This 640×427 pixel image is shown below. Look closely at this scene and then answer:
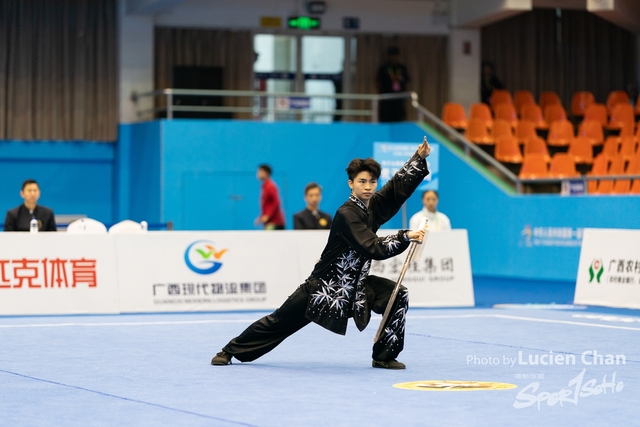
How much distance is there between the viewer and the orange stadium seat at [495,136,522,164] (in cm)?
2273

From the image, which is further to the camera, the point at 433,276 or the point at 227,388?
the point at 433,276

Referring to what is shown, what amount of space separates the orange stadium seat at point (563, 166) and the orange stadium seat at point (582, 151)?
40 centimetres

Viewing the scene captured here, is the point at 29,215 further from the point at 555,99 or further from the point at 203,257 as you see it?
the point at 555,99

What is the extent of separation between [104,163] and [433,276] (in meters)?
12.1

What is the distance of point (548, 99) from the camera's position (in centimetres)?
2627

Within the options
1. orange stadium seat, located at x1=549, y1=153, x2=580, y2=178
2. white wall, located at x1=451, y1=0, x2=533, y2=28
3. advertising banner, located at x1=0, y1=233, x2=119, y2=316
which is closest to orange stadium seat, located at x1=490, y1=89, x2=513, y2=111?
white wall, located at x1=451, y1=0, x2=533, y2=28

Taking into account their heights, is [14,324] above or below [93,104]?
below

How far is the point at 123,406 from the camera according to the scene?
266 inches

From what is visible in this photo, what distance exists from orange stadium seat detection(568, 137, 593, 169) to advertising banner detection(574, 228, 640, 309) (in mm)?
7794

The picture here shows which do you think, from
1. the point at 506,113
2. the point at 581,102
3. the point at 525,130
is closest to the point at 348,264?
the point at 525,130

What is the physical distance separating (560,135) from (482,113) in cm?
172

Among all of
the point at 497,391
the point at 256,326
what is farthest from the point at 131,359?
the point at 497,391

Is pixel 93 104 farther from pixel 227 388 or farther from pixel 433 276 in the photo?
pixel 227 388

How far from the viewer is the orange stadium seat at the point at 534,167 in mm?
21453
